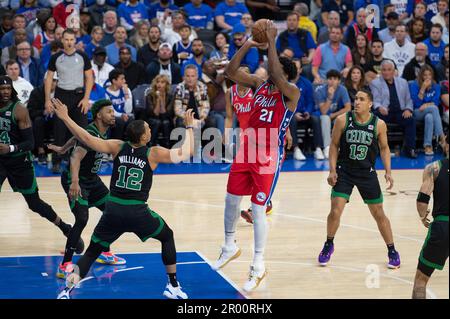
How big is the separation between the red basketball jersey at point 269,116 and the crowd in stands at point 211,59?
6.11 metres

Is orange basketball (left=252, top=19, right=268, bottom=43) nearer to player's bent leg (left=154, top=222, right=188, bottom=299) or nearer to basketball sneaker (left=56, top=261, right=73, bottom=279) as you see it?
player's bent leg (left=154, top=222, right=188, bottom=299)

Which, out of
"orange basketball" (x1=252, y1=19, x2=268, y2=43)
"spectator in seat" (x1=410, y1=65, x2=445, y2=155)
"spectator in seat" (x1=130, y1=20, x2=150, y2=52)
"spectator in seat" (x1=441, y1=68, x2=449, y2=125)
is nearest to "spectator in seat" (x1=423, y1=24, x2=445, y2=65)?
"spectator in seat" (x1=441, y1=68, x2=449, y2=125)

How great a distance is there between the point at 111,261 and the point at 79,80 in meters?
5.22

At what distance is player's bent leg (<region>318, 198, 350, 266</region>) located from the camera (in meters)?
8.63

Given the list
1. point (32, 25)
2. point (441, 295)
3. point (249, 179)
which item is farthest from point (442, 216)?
point (32, 25)

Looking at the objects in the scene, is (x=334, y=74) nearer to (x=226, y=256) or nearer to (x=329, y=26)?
(x=329, y=26)

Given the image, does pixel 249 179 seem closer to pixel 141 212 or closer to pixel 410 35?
pixel 141 212

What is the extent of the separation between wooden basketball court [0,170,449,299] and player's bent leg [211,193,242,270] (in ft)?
0.64

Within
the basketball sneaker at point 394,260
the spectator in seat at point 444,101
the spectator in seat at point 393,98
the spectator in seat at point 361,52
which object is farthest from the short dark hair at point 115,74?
the basketball sneaker at point 394,260

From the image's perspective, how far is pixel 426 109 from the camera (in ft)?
51.5

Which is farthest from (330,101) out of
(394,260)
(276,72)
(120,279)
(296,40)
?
(120,279)

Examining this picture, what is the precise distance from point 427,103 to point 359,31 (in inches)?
Result: 89.2

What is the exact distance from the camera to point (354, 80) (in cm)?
1545

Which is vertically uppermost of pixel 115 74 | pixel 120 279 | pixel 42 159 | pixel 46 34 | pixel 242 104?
pixel 242 104
